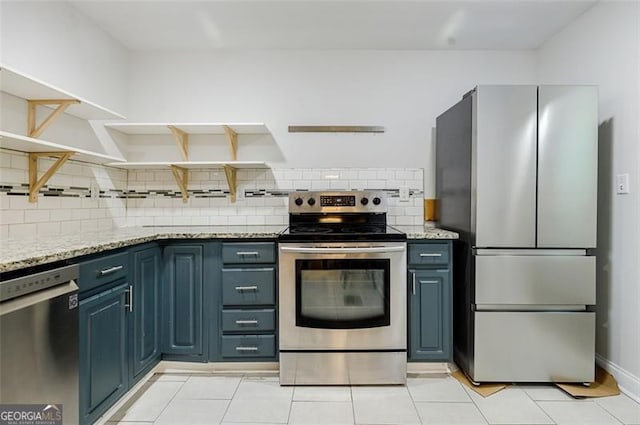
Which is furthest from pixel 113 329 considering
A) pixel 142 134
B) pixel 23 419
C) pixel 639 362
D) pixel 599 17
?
pixel 599 17

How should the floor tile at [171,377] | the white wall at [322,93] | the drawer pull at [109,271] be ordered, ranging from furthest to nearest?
the white wall at [322,93], the floor tile at [171,377], the drawer pull at [109,271]

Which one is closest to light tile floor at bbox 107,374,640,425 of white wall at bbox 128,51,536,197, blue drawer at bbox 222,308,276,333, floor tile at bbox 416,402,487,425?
floor tile at bbox 416,402,487,425

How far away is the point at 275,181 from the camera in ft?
9.18

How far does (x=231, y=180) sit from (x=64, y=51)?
134cm

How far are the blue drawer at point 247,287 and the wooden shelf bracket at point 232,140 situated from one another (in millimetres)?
1012

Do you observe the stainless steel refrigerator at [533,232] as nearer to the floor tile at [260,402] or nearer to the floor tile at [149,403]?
the floor tile at [260,402]

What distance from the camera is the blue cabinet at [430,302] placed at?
217 centimetres

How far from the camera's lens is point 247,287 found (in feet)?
7.17

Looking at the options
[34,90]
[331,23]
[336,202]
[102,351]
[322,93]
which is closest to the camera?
[102,351]

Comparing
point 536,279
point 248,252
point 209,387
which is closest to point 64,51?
point 248,252

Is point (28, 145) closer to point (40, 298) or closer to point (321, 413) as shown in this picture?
point (40, 298)

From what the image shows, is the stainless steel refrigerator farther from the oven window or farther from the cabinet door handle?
the cabinet door handle

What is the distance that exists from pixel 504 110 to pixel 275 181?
173cm

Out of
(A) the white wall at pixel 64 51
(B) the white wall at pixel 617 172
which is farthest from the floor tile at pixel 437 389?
(A) the white wall at pixel 64 51
